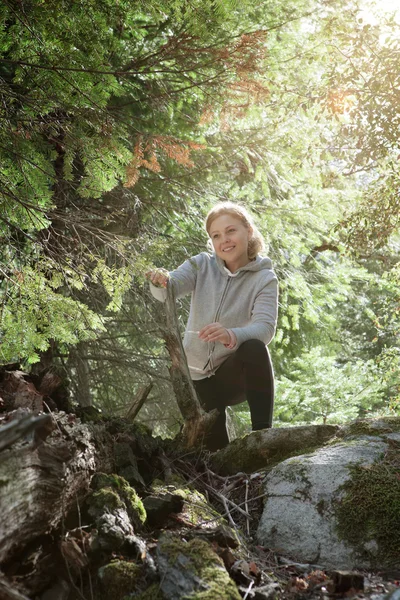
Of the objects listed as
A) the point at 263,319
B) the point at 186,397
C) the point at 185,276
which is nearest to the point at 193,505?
the point at 186,397

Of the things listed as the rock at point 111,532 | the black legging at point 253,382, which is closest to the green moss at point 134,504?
the rock at point 111,532

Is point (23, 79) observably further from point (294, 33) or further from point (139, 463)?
point (294, 33)

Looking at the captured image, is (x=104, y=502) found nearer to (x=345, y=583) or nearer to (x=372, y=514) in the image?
(x=345, y=583)

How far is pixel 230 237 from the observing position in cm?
416

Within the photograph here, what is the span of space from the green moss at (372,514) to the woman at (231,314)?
117 cm

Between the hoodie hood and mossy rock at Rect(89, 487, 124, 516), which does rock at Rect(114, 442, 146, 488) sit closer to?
mossy rock at Rect(89, 487, 124, 516)

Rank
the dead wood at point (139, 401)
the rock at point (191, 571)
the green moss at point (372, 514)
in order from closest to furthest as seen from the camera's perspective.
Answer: the rock at point (191, 571) < the green moss at point (372, 514) < the dead wood at point (139, 401)

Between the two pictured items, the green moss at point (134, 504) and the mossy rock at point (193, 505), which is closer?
the green moss at point (134, 504)

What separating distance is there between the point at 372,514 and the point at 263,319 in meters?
1.69

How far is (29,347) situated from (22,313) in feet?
0.71

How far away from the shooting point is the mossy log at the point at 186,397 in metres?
3.26

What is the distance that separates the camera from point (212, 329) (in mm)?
3236

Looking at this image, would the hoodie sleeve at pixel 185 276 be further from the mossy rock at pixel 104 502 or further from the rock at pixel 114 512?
the mossy rock at pixel 104 502

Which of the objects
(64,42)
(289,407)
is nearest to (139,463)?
(64,42)
